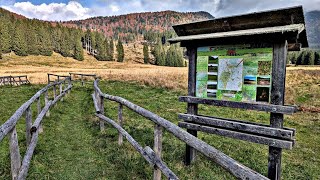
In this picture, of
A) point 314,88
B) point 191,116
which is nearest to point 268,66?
point 191,116

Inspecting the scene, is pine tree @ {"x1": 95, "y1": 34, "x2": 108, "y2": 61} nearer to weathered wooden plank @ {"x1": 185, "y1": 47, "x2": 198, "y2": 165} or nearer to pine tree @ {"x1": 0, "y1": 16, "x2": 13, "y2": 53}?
pine tree @ {"x1": 0, "y1": 16, "x2": 13, "y2": 53}

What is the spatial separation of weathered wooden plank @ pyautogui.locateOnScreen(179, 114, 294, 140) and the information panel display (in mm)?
477

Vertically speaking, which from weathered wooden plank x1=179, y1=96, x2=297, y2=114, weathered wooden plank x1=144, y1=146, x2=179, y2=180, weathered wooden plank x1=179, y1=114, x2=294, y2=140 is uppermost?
weathered wooden plank x1=179, y1=96, x2=297, y2=114

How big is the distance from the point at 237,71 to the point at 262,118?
25.3 ft

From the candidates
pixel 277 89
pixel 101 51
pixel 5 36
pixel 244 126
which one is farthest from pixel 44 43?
pixel 277 89

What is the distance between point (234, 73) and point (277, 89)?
2.88 ft

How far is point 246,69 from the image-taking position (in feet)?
15.9

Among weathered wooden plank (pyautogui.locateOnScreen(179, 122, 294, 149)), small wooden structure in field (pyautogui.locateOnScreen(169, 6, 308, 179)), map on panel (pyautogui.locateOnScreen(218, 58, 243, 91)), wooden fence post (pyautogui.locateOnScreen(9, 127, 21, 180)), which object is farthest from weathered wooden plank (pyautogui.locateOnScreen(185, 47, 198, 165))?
wooden fence post (pyautogui.locateOnScreen(9, 127, 21, 180))

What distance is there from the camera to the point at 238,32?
15.5 feet

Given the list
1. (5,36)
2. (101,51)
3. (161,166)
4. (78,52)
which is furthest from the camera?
(101,51)

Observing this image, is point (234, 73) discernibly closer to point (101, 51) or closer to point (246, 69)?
point (246, 69)

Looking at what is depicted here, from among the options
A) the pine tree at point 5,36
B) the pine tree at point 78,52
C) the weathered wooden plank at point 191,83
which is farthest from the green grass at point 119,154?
the pine tree at point 78,52

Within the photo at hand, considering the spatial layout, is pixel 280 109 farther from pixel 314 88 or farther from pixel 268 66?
pixel 314 88

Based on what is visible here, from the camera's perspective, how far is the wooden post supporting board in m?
4.35
